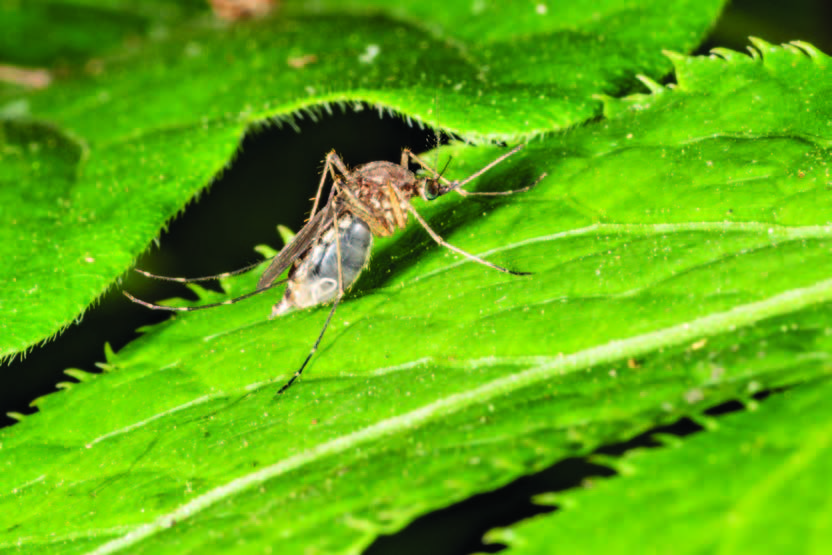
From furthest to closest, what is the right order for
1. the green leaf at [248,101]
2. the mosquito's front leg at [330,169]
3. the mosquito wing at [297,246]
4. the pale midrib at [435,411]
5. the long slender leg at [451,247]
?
1. the mosquito's front leg at [330,169]
2. the mosquito wing at [297,246]
3. the green leaf at [248,101]
4. the long slender leg at [451,247]
5. the pale midrib at [435,411]

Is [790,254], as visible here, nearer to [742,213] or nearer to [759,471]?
[742,213]

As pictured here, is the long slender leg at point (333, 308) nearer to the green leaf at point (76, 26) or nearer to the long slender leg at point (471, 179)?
the long slender leg at point (471, 179)

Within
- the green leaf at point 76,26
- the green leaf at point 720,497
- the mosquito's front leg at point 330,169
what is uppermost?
the green leaf at point 76,26

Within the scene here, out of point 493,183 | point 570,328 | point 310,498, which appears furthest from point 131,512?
point 493,183

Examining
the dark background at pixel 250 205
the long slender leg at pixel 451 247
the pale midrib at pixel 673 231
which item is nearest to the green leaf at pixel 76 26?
the dark background at pixel 250 205

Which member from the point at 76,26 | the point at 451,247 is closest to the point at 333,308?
the point at 451,247

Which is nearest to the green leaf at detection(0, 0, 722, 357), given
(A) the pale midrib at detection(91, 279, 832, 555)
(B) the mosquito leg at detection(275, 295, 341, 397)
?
(B) the mosquito leg at detection(275, 295, 341, 397)
